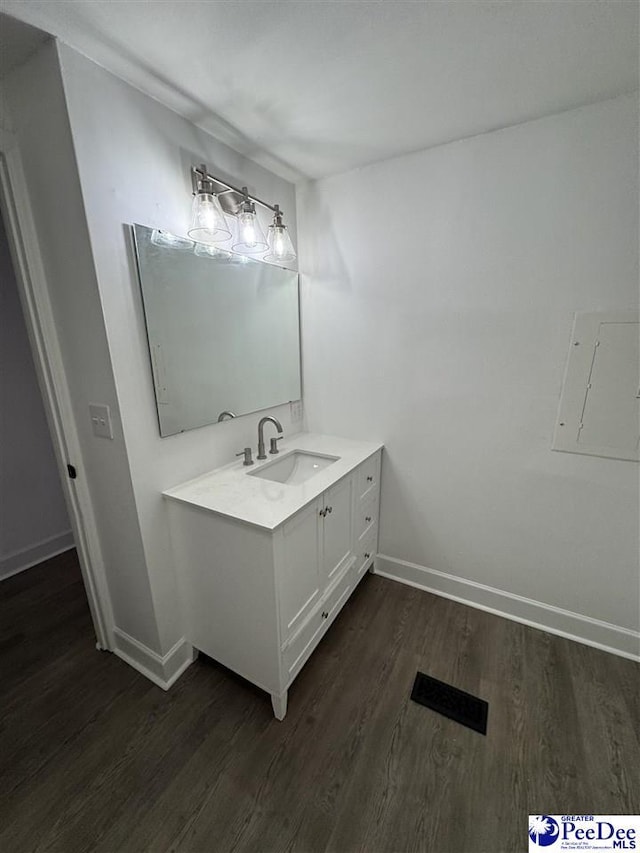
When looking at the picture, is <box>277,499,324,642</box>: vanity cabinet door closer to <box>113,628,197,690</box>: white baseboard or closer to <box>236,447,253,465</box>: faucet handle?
<box>236,447,253,465</box>: faucet handle

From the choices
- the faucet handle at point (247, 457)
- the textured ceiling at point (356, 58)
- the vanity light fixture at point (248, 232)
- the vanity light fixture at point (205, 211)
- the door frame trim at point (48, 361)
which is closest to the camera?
the textured ceiling at point (356, 58)

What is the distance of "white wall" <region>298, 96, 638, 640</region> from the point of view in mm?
1351

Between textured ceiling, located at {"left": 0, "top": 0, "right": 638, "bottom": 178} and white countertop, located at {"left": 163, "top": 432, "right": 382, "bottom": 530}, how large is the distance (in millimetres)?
1469

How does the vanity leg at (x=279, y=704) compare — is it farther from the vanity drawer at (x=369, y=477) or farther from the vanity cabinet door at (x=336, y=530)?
the vanity drawer at (x=369, y=477)

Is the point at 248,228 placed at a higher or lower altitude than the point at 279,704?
higher

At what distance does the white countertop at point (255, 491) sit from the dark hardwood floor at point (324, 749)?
0.86 meters

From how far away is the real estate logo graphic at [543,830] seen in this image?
1.00 m

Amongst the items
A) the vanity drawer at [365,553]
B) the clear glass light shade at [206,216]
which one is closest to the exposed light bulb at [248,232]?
the clear glass light shade at [206,216]

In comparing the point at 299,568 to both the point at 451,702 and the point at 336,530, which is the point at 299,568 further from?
the point at 451,702

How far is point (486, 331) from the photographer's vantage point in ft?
5.22

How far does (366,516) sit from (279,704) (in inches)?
36.9

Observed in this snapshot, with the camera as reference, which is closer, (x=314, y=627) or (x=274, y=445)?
(x=314, y=627)

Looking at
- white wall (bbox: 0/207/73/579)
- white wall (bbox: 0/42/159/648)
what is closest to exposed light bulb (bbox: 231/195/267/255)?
white wall (bbox: 0/42/159/648)

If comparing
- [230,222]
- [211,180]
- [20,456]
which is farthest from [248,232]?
[20,456]
